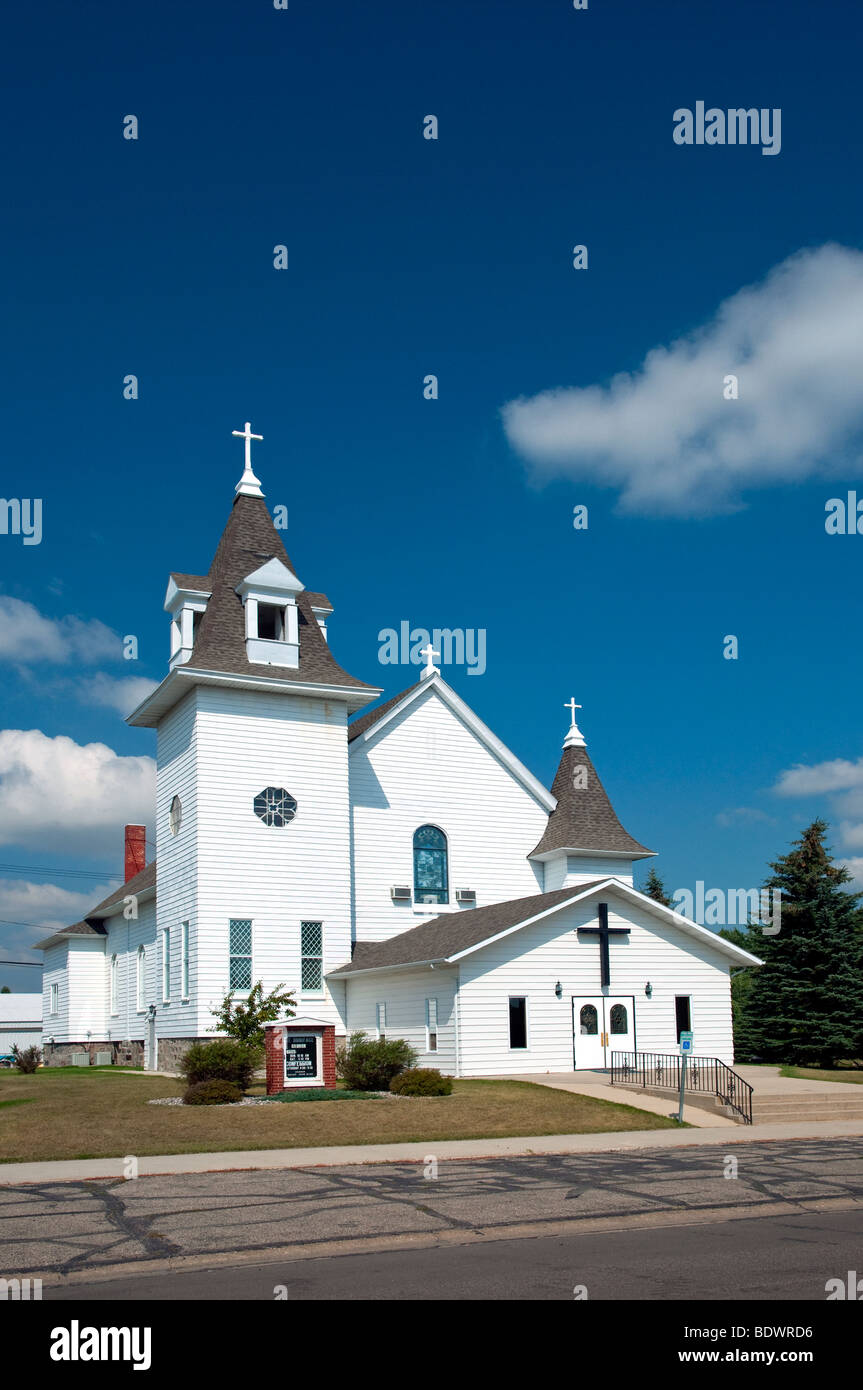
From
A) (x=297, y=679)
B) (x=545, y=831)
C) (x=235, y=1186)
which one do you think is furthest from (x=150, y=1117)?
(x=545, y=831)

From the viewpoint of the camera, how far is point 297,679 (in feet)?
110

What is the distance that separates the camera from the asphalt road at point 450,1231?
888 centimetres

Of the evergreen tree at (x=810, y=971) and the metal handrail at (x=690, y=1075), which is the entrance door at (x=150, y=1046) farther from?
the evergreen tree at (x=810, y=971)

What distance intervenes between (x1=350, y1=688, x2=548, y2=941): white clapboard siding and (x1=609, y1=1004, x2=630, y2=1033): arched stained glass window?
7.61m

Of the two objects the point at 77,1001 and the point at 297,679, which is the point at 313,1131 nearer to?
the point at 297,679

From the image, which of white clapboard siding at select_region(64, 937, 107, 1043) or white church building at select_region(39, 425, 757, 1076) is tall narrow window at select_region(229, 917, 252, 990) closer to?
white church building at select_region(39, 425, 757, 1076)

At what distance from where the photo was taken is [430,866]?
36.8 meters

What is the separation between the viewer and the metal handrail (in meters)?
24.1

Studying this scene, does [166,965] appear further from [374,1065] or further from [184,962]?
[374,1065]

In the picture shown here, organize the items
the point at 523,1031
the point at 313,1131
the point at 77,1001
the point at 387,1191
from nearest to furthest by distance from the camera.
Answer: the point at 387,1191 < the point at 313,1131 < the point at 523,1031 < the point at 77,1001

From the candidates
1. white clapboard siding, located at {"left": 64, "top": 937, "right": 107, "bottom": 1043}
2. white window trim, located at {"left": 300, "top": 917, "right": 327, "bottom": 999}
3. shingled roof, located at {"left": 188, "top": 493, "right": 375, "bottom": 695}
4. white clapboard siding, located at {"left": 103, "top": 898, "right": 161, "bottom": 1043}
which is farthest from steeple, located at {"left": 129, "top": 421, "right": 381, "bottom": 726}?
white clapboard siding, located at {"left": 64, "top": 937, "right": 107, "bottom": 1043}

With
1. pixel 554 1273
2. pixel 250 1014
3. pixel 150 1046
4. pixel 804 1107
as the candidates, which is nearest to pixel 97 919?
pixel 150 1046

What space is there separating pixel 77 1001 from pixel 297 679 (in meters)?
21.0

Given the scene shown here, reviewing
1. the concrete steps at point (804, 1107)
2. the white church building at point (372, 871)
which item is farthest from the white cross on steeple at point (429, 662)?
the concrete steps at point (804, 1107)
